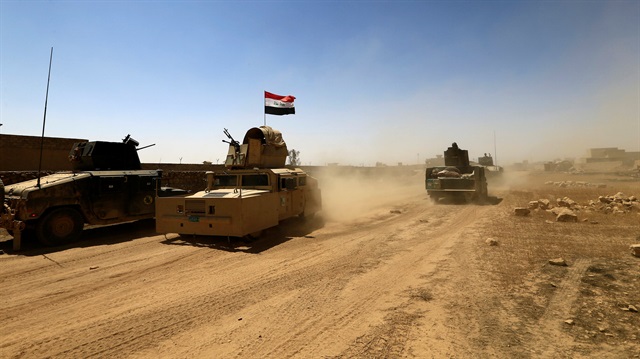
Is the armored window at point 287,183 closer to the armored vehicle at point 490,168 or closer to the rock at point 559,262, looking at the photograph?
the rock at point 559,262

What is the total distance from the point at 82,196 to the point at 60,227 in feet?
3.01

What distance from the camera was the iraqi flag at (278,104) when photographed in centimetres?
1433

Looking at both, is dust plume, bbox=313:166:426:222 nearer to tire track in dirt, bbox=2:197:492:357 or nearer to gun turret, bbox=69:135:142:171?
tire track in dirt, bbox=2:197:492:357

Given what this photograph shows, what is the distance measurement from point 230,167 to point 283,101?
20.2ft

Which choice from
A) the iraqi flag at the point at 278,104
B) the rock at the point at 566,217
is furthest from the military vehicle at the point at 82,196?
the rock at the point at 566,217

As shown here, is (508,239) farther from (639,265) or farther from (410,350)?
(410,350)

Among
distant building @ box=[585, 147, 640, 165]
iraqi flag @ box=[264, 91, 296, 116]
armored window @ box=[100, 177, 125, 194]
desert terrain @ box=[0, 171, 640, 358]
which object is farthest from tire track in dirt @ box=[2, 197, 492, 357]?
distant building @ box=[585, 147, 640, 165]

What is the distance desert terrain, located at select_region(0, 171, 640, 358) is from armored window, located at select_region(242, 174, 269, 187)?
1684 mm

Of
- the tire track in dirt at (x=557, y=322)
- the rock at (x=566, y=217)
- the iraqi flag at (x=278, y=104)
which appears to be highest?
the iraqi flag at (x=278, y=104)

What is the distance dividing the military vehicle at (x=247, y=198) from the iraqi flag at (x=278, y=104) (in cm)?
394

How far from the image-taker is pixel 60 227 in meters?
7.92

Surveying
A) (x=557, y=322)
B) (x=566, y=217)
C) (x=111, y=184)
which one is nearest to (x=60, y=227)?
(x=111, y=184)

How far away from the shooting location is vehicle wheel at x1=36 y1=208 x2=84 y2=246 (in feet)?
24.8

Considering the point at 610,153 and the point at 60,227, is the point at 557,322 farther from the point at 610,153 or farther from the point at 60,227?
the point at 610,153
